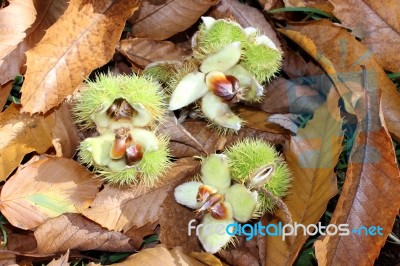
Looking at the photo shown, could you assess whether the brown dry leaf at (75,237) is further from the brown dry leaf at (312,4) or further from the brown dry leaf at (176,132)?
the brown dry leaf at (312,4)

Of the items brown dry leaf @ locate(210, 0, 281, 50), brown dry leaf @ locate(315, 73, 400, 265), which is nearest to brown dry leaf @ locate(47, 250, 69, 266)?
brown dry leaf @ locate(315, 73, 400, 265)

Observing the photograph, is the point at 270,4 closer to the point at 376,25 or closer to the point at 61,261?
the point at 376,25

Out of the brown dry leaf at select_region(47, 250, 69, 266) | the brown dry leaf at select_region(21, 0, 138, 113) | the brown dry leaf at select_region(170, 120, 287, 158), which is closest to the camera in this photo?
the brown dry leaf at select_region(47, 250, 69, 266)

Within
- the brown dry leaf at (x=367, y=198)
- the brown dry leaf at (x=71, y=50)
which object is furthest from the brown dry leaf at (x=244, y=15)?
the brown dry leaf at (x=367, y=198)

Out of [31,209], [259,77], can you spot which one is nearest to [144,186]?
[31,209]

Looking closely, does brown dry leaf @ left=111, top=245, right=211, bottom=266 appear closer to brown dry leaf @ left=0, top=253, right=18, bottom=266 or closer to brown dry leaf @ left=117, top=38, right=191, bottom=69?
brown dry leaf @ left=0, top=253, right=18, bottom=266

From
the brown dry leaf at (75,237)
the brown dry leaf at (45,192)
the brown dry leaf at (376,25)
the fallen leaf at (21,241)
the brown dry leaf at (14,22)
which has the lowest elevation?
the fallen leaf at (21,241)

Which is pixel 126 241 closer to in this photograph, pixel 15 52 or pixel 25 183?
pixel 25 183
